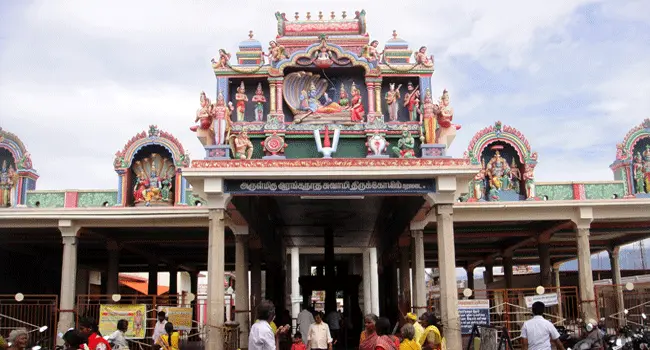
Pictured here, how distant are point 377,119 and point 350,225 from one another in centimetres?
1060

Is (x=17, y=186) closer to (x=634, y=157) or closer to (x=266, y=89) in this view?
(x=266, y=89)

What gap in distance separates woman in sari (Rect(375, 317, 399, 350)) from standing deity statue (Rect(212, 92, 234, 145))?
30.6 ft

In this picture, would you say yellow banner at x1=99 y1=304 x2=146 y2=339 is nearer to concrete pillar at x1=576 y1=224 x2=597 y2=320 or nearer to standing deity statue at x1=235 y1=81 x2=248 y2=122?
standing deity statue at x1=235 y1=81 x2=248 y2=122

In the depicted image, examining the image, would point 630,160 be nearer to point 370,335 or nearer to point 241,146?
point 241,146

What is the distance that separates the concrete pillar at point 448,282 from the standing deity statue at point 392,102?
2829 millimetres

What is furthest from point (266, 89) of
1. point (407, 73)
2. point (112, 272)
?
point (112, 272)

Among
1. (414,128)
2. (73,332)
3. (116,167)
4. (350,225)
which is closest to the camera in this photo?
(73,332)

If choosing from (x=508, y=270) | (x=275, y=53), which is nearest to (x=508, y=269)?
(x=508, y=270)

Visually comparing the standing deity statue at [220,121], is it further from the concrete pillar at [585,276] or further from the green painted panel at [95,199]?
the concrete pillar at [585,276]

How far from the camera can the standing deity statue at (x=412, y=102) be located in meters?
17.2

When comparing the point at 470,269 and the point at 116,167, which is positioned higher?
the point at 116,167

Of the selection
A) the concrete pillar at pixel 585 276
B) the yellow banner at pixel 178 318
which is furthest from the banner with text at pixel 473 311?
the yellow banner at pixel 178 318

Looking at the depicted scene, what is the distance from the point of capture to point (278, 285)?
2931cm

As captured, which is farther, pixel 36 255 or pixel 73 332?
pixel 36 255
